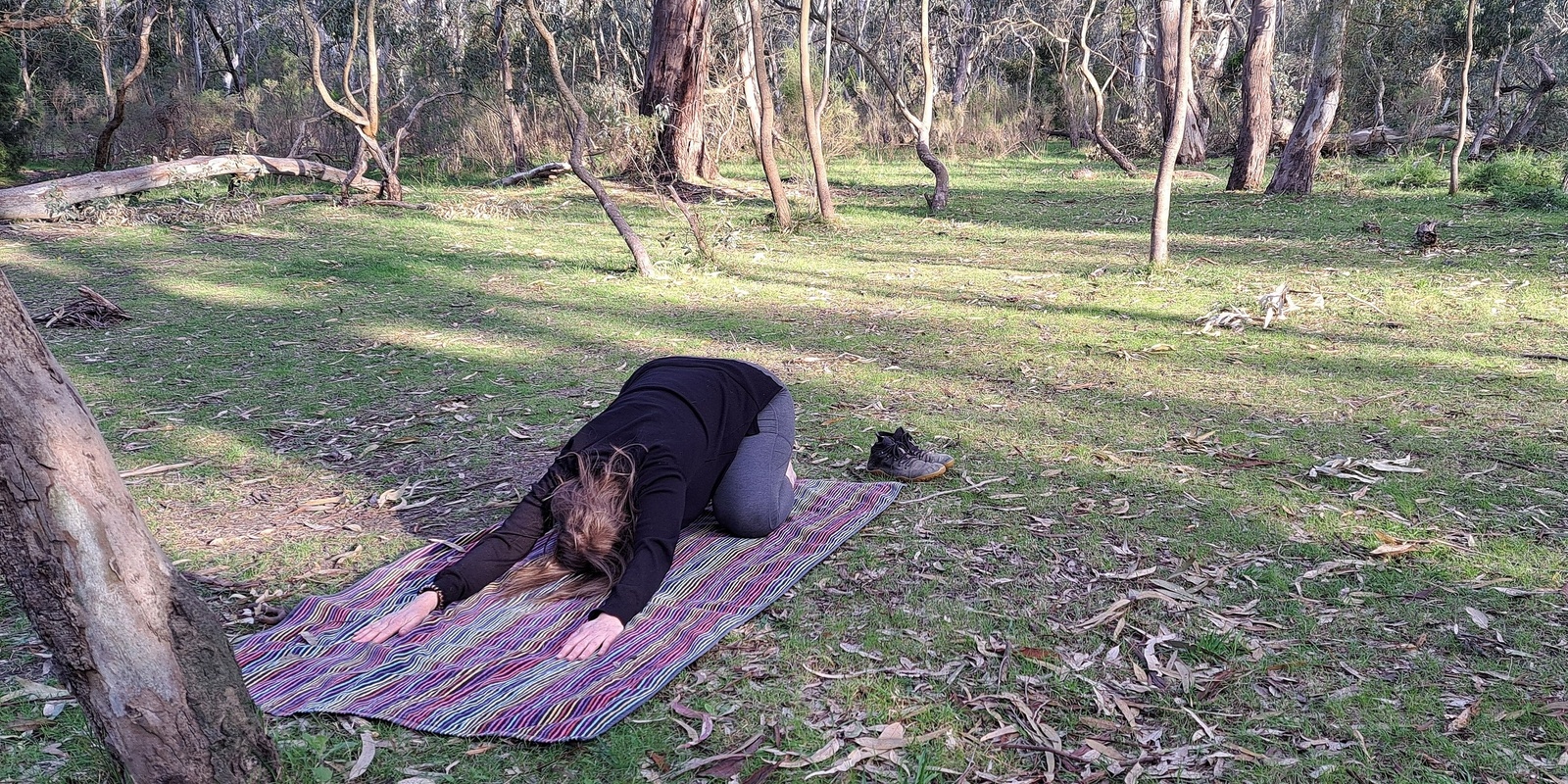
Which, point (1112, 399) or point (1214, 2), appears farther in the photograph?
point (1214, 2)

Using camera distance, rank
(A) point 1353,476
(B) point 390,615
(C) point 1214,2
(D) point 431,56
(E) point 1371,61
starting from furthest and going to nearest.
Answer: (C) point 1214,2, (D) point 431,56, (E) point 1371,61, (A) point 1353,476, (B) point 390,615

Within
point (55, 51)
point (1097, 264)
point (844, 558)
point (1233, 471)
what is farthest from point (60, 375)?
point (55, 51)

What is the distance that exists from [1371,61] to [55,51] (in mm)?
32265

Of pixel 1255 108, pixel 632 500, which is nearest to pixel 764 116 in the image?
pixel 1255 108

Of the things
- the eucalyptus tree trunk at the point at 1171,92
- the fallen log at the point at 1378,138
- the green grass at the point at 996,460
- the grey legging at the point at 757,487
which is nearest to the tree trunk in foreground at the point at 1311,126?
the eucalyptus tree trunk at the point at 1171,92

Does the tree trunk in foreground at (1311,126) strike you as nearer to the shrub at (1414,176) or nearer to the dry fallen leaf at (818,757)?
the shrub at (1414,176)

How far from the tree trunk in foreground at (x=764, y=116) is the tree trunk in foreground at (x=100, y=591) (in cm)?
1023

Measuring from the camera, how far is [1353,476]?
4.76 meters

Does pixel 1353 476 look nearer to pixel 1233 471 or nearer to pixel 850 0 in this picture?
pixel 1233 471

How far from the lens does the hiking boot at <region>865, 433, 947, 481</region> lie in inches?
196

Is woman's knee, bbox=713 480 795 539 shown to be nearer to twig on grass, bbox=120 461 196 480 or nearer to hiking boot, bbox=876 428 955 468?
hiking boot, bbox=876 428 955 468

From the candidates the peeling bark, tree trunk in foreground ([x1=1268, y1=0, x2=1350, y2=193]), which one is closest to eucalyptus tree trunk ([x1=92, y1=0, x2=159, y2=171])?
the peeling bark

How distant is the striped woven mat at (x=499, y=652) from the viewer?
301 cm

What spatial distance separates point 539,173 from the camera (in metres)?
18.9
